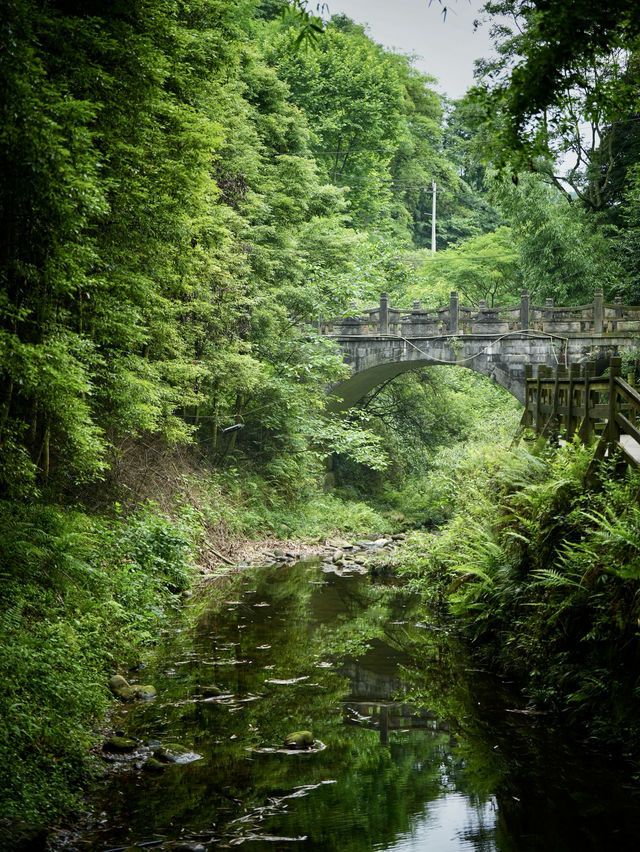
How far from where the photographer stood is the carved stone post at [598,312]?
2264 cm

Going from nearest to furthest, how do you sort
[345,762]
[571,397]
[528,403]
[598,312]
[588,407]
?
[345,762] → [588,407] → [571,397] → [528,403] → [598,312]

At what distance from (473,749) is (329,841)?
195cm

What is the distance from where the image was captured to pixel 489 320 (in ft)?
79.9

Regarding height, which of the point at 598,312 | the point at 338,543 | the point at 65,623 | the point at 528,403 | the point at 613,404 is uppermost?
the point at 598,312

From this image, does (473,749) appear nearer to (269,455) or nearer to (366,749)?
(366,749)

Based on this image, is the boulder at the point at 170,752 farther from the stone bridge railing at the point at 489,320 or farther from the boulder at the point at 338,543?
the stone bridge railing at the point at 489,320

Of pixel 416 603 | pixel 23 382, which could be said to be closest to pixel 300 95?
pixel 416 603

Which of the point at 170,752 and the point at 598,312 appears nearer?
the point at 170,752

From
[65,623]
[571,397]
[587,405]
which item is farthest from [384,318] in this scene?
[65,623]

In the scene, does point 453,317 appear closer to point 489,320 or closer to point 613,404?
point 489,320

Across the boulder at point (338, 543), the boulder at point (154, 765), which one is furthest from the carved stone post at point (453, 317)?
the boulder at point (154, 765)

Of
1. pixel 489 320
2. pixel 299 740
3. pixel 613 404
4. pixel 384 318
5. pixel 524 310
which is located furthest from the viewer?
pixel 384 318

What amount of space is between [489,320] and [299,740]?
19.7 meters

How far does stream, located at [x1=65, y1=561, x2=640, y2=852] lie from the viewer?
16.0 ft
